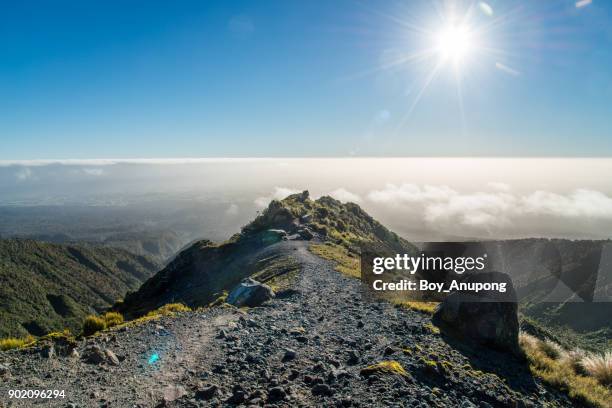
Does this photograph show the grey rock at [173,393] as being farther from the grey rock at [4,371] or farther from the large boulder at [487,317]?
the large boulder at [487,317]

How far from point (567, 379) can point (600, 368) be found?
2204 millimetres

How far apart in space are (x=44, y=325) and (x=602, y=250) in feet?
741

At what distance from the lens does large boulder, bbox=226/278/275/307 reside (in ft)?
53.5

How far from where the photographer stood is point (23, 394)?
295 inches

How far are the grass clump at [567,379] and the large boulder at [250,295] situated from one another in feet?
34.7

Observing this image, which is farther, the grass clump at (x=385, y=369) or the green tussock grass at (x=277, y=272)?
the green tussock grass at (x=277, y=272)

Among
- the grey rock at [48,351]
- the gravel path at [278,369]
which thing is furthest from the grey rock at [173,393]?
the grey rock at [48,351]

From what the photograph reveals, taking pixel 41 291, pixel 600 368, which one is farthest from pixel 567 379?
pixel 41 291

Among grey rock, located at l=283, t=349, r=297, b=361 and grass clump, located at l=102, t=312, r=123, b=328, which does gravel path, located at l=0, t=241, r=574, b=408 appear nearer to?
grey rock, located at l=283, t=349, r=297, b=361

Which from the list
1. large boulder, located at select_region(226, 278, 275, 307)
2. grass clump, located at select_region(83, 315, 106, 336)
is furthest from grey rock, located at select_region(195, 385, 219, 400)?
large boulder, located at select_region(226, 278, 275, 307)

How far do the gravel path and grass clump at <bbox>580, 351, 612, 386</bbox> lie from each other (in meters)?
3.01

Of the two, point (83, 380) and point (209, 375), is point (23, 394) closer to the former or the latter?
point (83, 380)

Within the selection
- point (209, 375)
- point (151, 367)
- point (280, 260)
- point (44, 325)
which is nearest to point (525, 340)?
point (209, 375)

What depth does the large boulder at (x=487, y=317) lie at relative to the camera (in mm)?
11562
